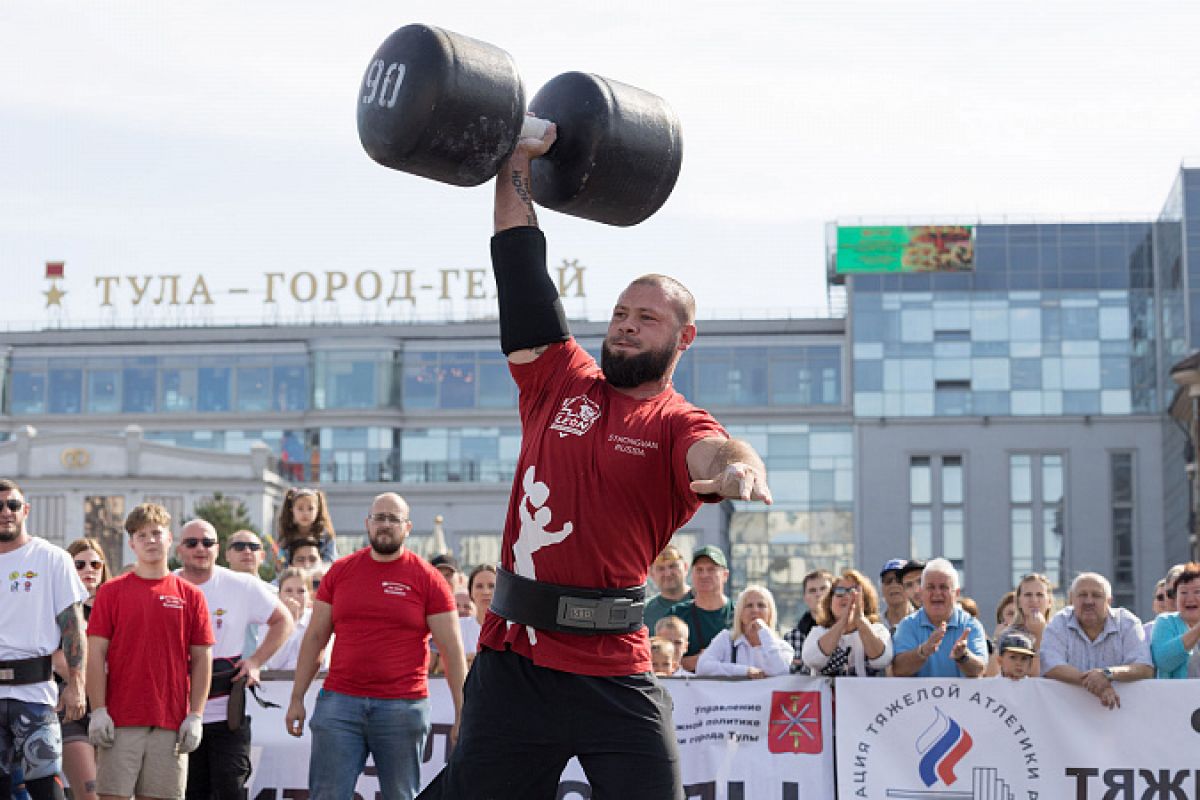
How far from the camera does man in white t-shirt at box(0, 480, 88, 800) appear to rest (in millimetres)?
9617

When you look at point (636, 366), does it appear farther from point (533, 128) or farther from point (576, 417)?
point (533, 128)

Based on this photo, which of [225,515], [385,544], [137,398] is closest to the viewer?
[385,544]

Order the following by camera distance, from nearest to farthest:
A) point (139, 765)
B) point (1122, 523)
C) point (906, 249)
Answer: point (139, 765) → point (906, 249) → point (1122, 523)

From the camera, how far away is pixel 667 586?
494 inches

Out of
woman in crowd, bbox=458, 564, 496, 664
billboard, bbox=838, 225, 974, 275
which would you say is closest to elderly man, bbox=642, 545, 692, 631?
woman in crowd, bbox=458, 564, 496, 664

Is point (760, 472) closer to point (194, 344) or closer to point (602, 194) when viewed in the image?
point (602, 194)

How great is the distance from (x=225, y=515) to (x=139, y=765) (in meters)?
59.1

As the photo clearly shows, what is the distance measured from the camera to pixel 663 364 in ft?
18.7

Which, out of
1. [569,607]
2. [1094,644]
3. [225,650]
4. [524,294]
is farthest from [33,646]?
[1094,644]

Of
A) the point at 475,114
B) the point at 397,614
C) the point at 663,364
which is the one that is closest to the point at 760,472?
the point at 663,364

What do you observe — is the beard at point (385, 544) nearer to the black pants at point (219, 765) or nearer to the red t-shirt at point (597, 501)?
the black pants at point (219, 765)

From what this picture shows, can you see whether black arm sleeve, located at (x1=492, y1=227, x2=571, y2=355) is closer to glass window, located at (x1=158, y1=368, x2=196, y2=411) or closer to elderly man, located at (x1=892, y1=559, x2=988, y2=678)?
elderly man, located at (x1=892, y1=559, x2=988, y2=678)

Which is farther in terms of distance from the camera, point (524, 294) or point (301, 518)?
point (301, 518)

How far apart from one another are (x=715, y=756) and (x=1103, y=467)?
6875 cm
